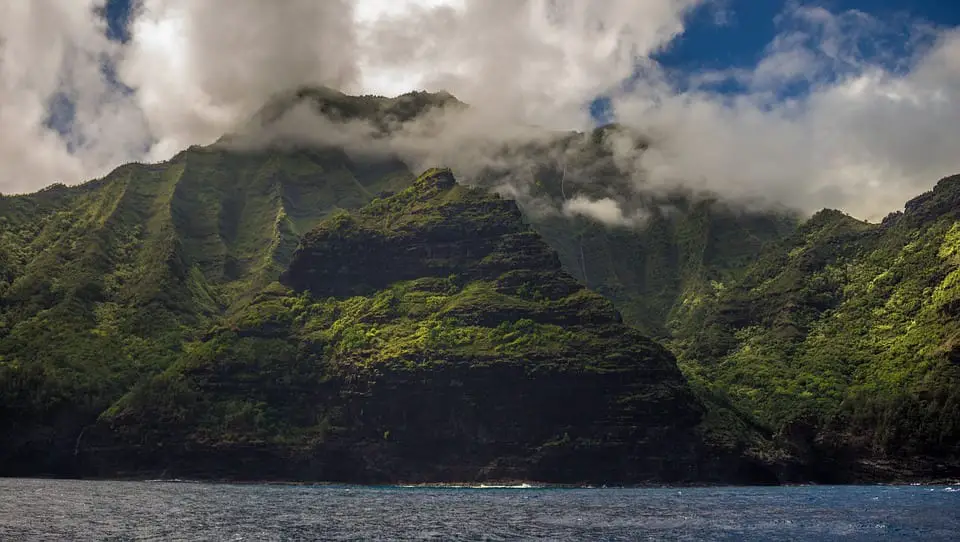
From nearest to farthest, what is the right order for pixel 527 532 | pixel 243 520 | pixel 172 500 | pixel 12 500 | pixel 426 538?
1. pixel 426 538
2. pixel 527 532
3. pixel 243 520
4. pixel 12 500
5. pixel 172 500

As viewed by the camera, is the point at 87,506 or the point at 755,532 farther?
the point at 87,506

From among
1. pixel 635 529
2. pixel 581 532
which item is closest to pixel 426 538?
pixel 581 532

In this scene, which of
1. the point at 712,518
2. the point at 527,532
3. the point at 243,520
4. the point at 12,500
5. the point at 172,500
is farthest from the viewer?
the point at 172,500

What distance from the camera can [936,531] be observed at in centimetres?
12012

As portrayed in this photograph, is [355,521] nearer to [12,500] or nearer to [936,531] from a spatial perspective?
[12,500]

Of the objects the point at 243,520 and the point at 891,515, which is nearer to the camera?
the point at 243,520

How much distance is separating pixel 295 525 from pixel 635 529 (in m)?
45.5

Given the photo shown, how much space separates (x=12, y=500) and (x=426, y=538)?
87.5m

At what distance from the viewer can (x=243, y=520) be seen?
452 feet

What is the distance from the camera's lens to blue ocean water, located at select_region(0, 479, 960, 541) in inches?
4631

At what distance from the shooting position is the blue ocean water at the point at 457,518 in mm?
117625

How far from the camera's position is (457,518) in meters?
148

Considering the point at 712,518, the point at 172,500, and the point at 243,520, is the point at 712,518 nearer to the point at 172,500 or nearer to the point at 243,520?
the point at 243,520

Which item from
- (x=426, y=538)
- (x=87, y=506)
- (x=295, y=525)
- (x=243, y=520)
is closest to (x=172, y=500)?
(x=87, y=506)
